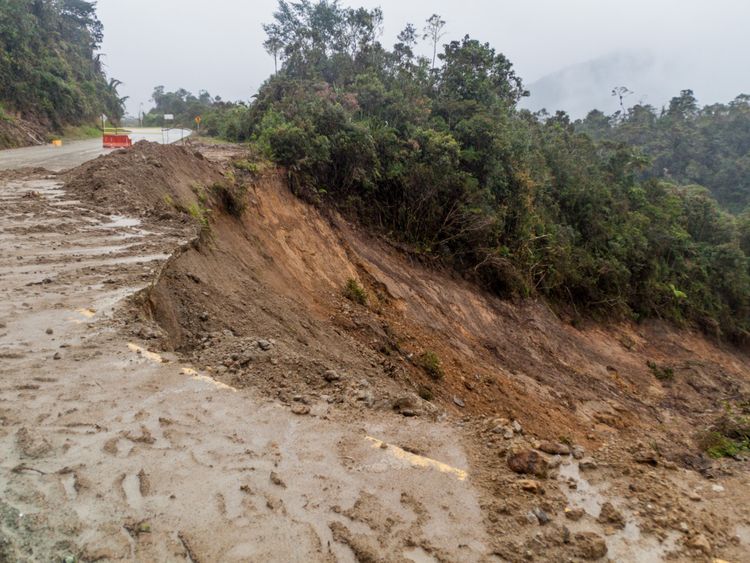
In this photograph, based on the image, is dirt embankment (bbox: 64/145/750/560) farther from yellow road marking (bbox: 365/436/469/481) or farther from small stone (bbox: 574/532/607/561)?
yellow road marking (bbox: 365/436/469/481)

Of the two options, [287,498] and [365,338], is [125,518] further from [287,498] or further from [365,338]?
[365,338]

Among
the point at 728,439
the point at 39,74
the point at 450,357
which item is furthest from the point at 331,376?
the point at 39,74

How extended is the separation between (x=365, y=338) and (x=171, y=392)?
16.7 feet

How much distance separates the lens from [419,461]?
120 inches

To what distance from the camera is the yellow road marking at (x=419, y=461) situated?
2.98 meters

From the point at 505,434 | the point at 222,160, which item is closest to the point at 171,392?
the point at 505,434

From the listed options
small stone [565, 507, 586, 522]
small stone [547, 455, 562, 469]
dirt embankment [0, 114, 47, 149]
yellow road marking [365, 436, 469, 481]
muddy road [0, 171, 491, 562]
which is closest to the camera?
muddy road [0, 171, 491, 562]

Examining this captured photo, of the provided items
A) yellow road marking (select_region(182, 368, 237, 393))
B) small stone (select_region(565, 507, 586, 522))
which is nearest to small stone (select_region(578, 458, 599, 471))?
small stone (select_region(565, 507, 586, 522))

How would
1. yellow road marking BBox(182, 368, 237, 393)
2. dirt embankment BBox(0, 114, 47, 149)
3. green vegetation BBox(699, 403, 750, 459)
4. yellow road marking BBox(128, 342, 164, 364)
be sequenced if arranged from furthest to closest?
dirt embankment BBox(0, 114, 47, 149)
green vegetation BBox(699, 403, 750, 459)
yellow road marking BBox(128, 342, 164, 364)
yellow road marking BBox(182, 368, 237, 393)

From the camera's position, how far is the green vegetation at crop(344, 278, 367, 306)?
382 inches

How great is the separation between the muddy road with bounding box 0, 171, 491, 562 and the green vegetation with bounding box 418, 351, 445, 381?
15.1 feet

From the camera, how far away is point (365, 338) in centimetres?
827

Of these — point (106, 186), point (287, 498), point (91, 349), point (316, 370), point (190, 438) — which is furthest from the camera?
point (106, 186)

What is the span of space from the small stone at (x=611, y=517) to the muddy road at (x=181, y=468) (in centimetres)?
77
